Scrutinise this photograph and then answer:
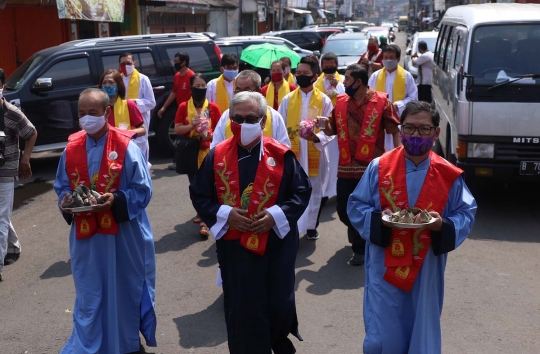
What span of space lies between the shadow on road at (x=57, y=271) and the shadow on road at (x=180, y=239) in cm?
93

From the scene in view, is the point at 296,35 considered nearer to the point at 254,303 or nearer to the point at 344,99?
the point at 344,99

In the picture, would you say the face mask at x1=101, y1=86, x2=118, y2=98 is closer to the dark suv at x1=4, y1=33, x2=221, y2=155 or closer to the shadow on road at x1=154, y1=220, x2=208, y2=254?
the shadow on road at x1=154, y1=220, x2=208, y2=254

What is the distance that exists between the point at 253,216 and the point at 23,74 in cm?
814

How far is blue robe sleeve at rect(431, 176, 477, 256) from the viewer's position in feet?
12.0

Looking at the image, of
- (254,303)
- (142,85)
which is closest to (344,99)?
(254,303)

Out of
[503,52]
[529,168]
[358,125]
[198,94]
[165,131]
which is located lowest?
[165,131]

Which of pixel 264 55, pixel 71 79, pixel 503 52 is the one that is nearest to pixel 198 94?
pixel 503 52

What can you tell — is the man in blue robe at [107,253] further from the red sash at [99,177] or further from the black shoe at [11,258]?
the black shoe at [11,258]

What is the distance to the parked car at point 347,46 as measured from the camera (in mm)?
21609

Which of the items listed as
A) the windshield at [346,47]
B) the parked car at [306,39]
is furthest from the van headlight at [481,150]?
the parked car at [306,39]

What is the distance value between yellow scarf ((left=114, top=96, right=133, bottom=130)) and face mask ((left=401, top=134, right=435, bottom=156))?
3.99m

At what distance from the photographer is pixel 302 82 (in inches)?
281

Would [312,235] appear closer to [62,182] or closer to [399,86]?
[399,86]

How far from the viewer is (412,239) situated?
3750 mm
